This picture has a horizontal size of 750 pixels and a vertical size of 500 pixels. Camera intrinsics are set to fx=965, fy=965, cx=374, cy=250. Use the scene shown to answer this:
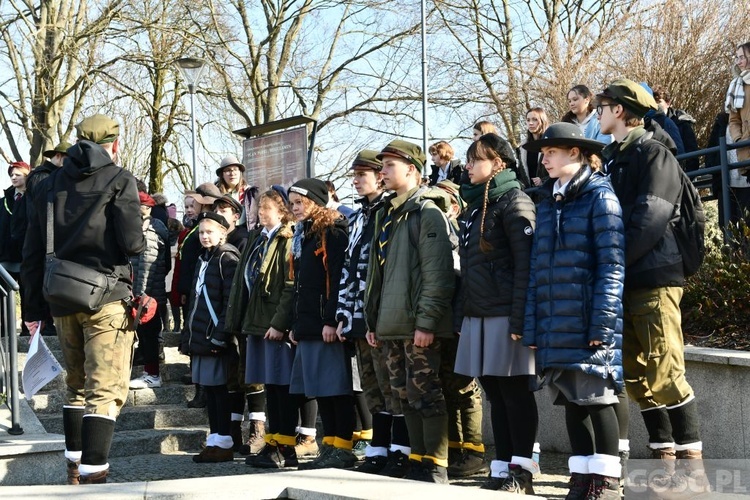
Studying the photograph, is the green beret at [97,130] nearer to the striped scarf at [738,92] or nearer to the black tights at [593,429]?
the black tights at [593,429]

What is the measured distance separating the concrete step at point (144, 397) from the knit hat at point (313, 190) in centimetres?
305

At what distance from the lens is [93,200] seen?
233 inches

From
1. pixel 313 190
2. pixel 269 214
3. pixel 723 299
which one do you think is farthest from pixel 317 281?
pixel 723 299

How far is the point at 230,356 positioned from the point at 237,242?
1349mm

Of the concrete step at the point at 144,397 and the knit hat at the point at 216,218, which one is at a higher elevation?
the knit hat at the point at 216,218

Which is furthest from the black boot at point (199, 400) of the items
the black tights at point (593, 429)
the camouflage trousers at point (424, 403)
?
the black tights at point (593, 429)

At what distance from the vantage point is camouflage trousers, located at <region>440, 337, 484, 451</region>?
6652 mm

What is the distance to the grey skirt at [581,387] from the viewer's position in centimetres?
482

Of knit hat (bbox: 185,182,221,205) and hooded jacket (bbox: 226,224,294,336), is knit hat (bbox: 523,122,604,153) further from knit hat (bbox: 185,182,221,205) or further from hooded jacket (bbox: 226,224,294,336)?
knit hat (bbox: 185,182,221,205)

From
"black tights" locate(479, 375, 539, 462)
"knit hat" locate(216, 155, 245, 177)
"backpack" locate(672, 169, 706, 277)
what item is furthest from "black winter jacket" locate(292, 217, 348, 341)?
"knit hat" locate(216, 155, 245, 177)

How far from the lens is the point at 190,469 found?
7.49 metres

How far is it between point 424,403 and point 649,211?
6.09ft

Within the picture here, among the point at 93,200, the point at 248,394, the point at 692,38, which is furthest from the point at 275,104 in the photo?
the point at 93,200

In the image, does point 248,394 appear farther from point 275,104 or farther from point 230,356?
point 275,104
